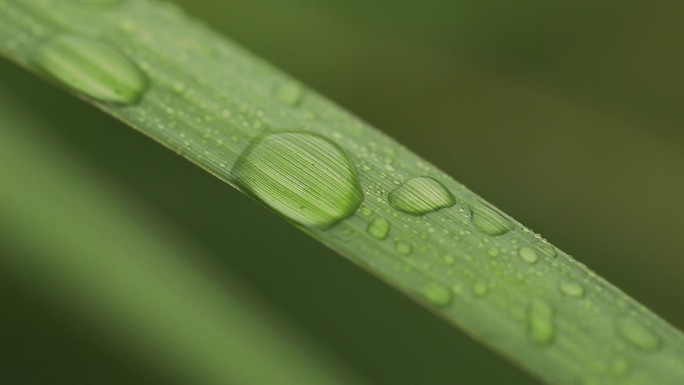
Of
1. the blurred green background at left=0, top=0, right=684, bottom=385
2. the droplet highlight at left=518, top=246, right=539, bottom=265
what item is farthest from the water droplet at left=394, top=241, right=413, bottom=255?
the blurred green background at left=0, top=0, right=684, bottom=385

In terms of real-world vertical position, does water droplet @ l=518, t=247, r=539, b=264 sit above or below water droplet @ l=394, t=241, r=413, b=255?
above

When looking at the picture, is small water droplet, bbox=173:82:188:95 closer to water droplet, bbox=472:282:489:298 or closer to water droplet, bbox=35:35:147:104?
water droplet, bbox=35:35:147:104

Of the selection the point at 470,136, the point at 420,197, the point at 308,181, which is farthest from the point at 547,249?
the point at 470,136

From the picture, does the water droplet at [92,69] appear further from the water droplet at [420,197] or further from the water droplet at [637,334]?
the water droplet at [637,334]

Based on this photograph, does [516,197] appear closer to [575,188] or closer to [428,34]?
[575,188]

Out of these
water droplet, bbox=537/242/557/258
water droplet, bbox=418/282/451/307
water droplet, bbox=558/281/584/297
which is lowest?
water droplet, bbox=418/282/451/307

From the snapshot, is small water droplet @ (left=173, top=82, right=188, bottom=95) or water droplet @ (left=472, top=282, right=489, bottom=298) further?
small water droplet @ (left=173, top=82, right=188, bottom=95)

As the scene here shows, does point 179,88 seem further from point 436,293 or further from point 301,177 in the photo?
point 436,293

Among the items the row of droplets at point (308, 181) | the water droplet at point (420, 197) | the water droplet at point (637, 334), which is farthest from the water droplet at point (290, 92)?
the water droplet at point (637, 334)

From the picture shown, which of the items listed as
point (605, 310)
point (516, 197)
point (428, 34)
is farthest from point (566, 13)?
point (605, 310)
